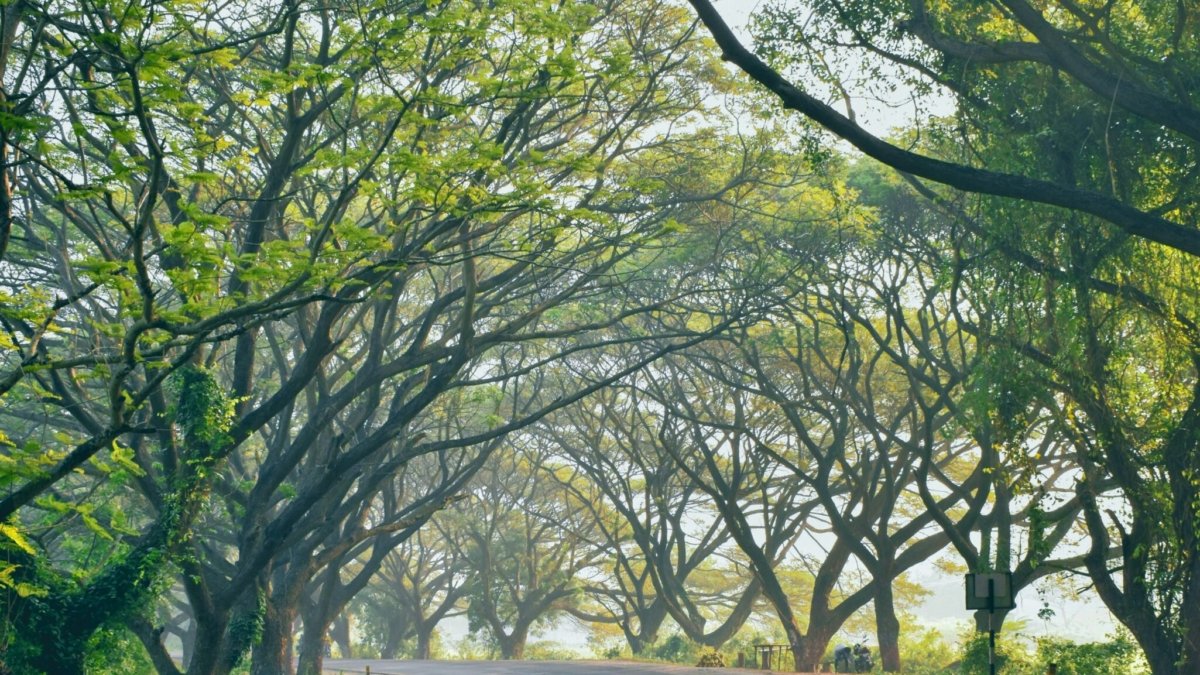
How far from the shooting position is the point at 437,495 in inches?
1164

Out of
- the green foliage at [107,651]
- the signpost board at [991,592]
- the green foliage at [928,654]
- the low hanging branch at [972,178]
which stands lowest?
the green foliage at [107,651]

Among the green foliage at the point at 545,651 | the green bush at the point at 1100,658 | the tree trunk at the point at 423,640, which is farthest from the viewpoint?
the green foliage at the point at 545,651

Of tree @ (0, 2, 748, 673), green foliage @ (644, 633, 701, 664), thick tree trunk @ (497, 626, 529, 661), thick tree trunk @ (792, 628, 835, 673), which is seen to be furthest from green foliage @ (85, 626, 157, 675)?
thick tree trunk @ (497, 626, 529, 661)

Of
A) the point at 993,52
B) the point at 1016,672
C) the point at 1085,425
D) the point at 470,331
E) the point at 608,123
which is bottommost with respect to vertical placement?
the point at 1016,672

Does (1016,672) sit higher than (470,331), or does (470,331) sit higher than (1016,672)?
(470,331)

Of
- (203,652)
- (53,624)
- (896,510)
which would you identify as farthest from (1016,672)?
(896,510)

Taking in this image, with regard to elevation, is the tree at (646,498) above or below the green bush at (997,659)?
above

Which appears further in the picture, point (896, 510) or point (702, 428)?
point (896, 510)

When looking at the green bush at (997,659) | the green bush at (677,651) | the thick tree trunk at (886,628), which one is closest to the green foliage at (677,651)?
the green bush at (677,651)

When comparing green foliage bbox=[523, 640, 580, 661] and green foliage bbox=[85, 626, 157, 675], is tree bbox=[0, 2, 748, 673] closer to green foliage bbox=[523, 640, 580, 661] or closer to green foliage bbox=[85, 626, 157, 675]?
green foliage bbox=[85, 626, 157, 675]

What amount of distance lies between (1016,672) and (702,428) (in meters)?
15.5

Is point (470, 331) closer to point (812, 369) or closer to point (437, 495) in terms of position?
point (437, 495)

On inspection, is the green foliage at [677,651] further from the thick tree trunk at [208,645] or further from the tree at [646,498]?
the thick tree trunk at [208,645]

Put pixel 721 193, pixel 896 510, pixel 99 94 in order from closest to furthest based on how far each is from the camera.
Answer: pixel 99 94
pixel 721 193
pixel 896 510
